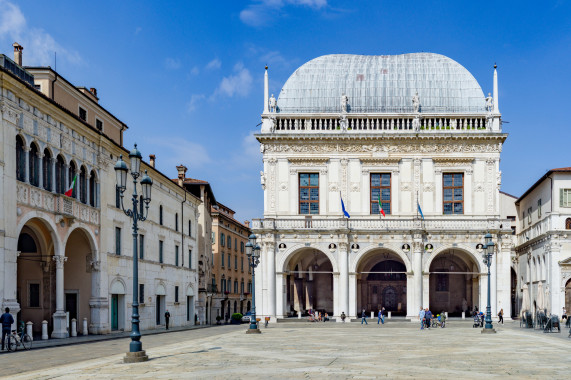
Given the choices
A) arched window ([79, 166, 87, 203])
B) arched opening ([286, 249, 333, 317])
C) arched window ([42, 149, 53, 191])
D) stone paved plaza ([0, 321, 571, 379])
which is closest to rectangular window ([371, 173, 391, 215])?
arched opening ([286, 249, 333, 317])

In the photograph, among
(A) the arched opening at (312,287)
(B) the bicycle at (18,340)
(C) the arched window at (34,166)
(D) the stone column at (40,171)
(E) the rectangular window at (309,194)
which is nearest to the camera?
(B) the bicycle at (18,340)

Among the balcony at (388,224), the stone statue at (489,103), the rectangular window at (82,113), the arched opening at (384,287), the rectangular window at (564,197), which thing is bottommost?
the arched opening at (384,287)

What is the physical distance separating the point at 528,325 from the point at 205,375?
3572 centimetres

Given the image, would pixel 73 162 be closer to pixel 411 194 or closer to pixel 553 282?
pixel 411 194

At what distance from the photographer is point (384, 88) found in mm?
62812

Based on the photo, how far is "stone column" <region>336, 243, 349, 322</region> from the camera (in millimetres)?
58188

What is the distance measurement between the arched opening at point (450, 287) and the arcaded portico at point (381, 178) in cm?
44

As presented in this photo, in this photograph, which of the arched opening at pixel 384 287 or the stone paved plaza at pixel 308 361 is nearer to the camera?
the stone paved plaza at pixel 308 361

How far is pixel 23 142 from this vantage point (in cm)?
3303

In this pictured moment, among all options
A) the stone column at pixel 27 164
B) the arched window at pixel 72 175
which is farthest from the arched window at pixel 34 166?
→ the arched window at pixel 72 175

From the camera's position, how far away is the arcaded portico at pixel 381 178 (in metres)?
58.4

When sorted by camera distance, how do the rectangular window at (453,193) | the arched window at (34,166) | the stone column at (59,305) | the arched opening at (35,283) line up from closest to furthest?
the arched window at (34,166), the stone column at (59,305), the arched opening at (35,283), the rectangular window at (453,193)

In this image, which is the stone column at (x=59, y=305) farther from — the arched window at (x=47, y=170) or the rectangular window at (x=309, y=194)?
the rectangular window at (x=309, y=194)

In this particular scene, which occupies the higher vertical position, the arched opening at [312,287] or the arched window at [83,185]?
the arched window at [83,185]
